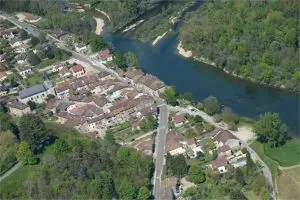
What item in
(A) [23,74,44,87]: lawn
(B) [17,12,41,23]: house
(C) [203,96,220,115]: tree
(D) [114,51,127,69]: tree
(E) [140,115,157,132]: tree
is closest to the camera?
(E) [140,115,157,132]: tree

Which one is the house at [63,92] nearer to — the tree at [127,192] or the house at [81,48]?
the house at [81,48]

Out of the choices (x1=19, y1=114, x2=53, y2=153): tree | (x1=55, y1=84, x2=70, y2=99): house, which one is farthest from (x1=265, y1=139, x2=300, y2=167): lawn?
(x1=55, y1=84, x2=70, y2=99): house

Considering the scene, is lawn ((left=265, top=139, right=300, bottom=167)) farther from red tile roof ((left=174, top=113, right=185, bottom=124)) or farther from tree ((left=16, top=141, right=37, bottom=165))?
tree ((left=16, top=141, right=37, bottom=165))

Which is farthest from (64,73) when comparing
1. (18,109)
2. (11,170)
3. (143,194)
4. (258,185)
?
(258,185)

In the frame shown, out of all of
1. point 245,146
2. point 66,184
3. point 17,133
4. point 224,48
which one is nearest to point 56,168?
point 66,184

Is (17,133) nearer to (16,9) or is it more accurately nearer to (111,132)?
(111,132)

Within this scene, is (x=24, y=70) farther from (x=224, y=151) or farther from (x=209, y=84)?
(x=224, y=151)
